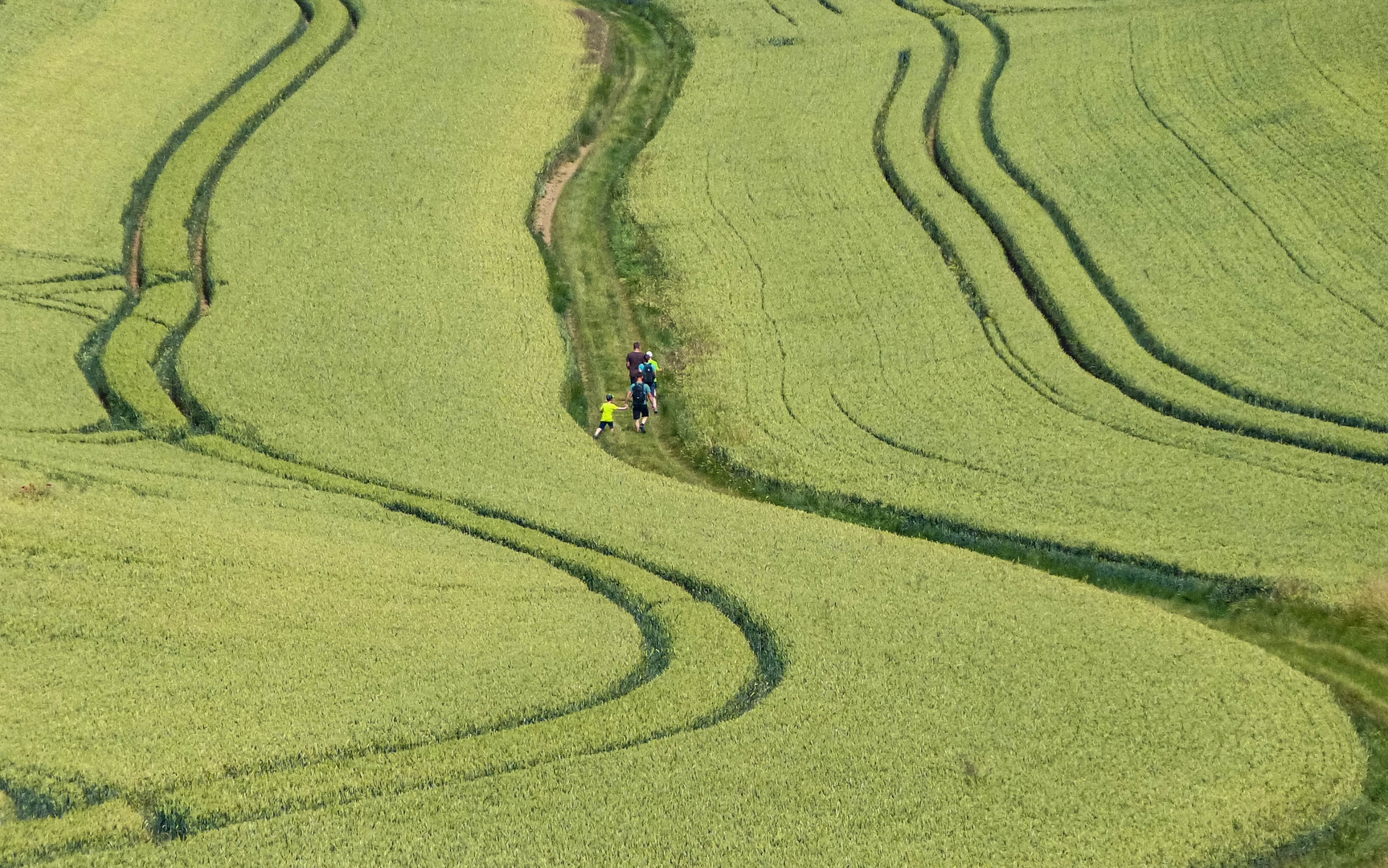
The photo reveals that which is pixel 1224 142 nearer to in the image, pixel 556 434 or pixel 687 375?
pixel 687 375

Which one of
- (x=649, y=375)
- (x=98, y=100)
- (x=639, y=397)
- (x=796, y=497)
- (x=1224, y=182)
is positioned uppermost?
(x=1224, y=182)

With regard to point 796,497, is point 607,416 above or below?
above

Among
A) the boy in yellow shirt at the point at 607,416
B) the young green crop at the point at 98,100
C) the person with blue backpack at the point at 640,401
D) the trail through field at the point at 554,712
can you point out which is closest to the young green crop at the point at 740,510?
the trail through field at the point at 554,712

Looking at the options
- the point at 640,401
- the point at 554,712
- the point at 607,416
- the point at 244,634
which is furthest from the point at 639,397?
the point at 244,634

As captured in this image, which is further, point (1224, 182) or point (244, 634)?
point (1224, 182)

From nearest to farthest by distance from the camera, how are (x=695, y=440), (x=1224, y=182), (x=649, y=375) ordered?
(x=695, y=440) → (x=649, y=375) → (x=1224, y=182)

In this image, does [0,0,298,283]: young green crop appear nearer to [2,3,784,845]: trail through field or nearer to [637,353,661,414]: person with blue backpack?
[2,3,784,845]: trail through field

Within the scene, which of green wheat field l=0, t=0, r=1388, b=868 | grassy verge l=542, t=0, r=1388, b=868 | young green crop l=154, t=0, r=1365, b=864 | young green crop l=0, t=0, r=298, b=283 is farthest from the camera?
young green crop l=0, t=0, r=298, b=283

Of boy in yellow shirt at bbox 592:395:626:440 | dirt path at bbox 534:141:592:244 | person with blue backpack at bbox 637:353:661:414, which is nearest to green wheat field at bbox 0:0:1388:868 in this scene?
dirt path at bbox 534:141:592:244

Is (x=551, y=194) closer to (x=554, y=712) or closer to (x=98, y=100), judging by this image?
(x=98, y=100)
